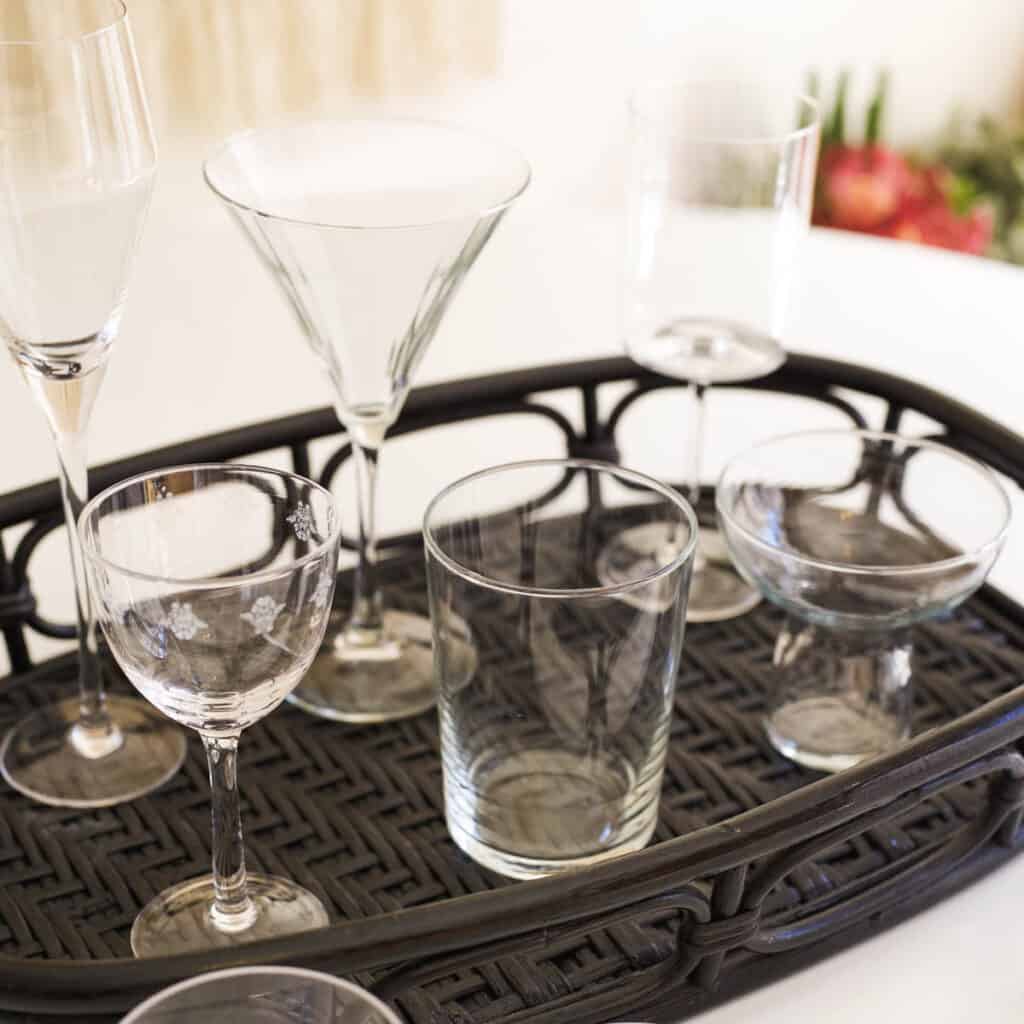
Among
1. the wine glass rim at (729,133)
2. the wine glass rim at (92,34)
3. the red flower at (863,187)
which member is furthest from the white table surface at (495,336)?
the red flower at (863,187)

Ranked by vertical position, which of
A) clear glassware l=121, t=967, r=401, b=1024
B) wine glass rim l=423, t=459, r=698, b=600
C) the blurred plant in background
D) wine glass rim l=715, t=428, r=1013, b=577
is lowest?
the blurred plant in background

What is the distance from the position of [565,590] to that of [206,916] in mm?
154

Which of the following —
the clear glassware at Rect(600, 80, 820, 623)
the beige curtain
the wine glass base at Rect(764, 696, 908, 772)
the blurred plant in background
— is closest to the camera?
the wine glass base at Rect(764, 696, 908, 772)

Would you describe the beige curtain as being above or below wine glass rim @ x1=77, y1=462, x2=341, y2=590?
below

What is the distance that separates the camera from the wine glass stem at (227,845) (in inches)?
18.6

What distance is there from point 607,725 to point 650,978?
9 cm

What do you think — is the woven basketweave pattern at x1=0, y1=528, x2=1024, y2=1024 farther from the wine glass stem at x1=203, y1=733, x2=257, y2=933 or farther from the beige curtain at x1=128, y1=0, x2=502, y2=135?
the beige curtain at x1=128, y1=0, x2=502, y2=135

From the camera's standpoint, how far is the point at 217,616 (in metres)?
0.45

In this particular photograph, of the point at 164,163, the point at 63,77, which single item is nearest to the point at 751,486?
the point at 63,77

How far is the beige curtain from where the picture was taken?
4.85ft

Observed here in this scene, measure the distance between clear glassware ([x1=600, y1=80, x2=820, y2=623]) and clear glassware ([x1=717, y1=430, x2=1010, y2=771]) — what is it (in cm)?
5

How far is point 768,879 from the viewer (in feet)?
1.52

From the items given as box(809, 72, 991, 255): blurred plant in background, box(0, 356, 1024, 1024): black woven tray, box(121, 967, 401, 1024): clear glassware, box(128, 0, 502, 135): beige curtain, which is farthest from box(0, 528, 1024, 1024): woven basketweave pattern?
box(809, 72, 991, 255): blurred plant in background

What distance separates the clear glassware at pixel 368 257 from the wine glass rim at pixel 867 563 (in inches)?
5.4
